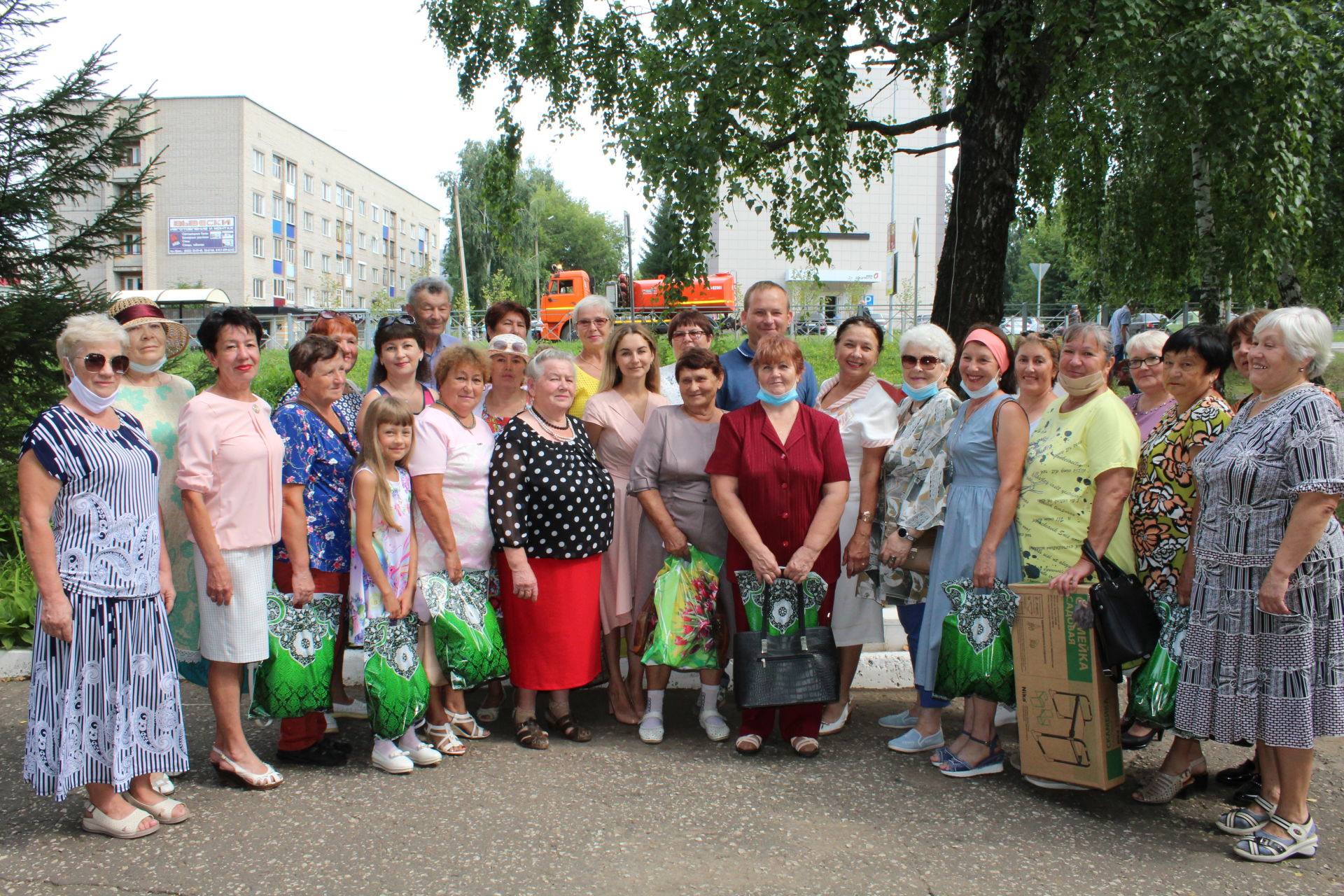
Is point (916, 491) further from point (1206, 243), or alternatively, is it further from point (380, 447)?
point (1206, 243)

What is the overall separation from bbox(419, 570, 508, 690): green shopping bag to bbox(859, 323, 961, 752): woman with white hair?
6.08 feet

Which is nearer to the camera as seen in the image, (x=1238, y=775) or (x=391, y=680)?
(x=1238, y=775)

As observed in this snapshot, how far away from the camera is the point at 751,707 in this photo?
4.36 m

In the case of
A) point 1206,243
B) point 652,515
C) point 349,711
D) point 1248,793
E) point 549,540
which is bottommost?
point 349,711

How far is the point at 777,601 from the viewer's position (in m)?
4.45

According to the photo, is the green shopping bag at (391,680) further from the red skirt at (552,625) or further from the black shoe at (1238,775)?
the black shoe at (1238,775)

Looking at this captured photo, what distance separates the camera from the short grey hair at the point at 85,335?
140 inches

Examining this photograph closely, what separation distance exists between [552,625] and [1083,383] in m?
2.59

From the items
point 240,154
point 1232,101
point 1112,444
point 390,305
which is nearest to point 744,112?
point 1232,101

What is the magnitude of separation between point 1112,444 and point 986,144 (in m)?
5.18

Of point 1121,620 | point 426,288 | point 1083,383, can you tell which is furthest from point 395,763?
point 1083,383

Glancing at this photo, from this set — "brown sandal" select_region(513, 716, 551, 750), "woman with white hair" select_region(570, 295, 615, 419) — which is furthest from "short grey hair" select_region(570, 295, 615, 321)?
"brown sandal" select_region(513, 716, 551, 750)

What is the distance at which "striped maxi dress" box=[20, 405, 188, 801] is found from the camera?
11.6ft

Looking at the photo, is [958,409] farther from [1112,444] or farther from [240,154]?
[240,154]
